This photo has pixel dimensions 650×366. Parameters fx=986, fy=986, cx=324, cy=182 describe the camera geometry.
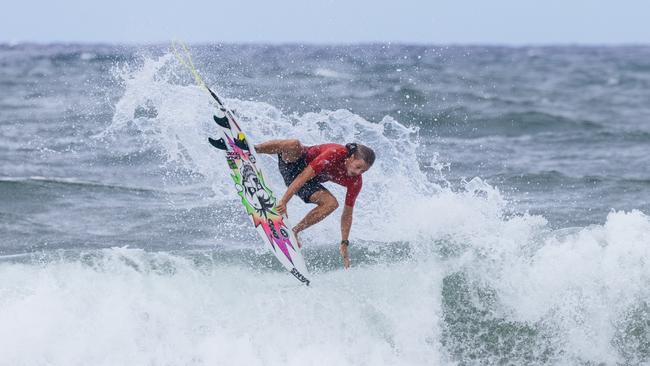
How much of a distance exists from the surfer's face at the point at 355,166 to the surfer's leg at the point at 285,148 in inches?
18.4

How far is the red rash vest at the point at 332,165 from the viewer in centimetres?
800

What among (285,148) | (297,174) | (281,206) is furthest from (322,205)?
(285,148)

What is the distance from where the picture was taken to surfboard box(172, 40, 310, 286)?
8.30m

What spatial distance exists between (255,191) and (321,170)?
0.76 m

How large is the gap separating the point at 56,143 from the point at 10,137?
59.0 inches

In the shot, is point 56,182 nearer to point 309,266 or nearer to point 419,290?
point 309,266

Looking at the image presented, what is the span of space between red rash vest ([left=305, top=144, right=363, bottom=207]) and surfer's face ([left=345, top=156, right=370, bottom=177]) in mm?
93

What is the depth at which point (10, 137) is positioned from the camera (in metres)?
19.0

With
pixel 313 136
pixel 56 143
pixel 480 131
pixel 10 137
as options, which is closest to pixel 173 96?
pixel 313 136

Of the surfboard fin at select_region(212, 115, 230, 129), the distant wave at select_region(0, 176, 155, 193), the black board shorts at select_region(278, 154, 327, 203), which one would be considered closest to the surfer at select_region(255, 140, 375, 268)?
the black board shorts at select_region(278, 154, 327, 203)

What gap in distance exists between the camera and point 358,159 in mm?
7957

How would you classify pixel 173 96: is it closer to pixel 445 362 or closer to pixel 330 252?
pixel 330 252

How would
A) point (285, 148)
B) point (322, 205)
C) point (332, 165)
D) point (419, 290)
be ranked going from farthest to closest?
point (419, 290) < point (322, 205) < point (285, 148) < point (332, 165)

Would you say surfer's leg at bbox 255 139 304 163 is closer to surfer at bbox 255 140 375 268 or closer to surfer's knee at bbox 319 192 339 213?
surfer at bbox 255 140 375 268
